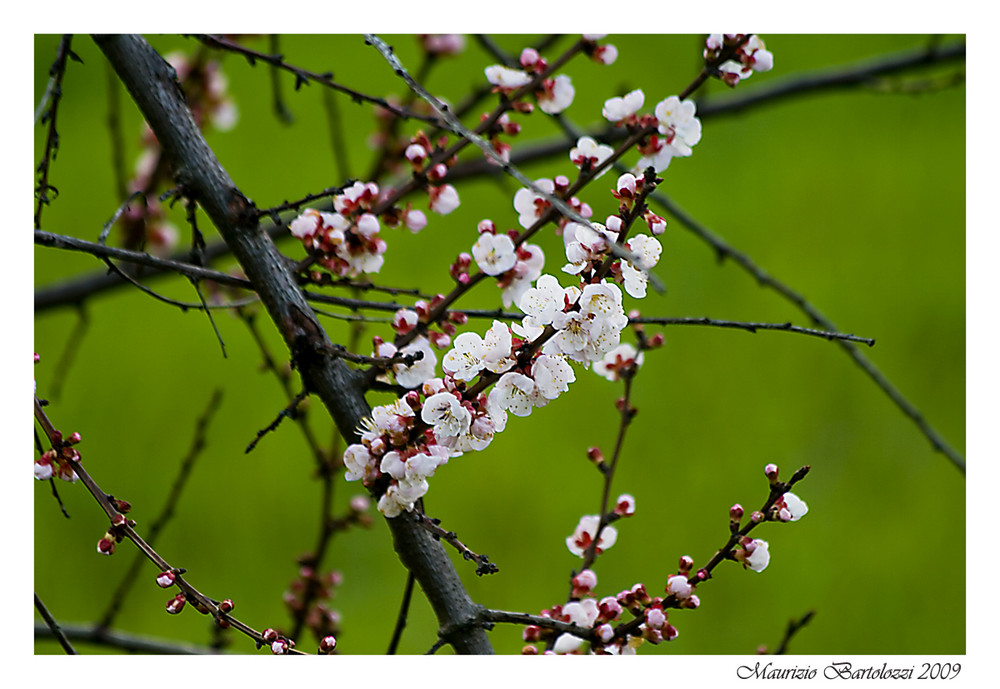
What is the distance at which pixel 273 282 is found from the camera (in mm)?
682

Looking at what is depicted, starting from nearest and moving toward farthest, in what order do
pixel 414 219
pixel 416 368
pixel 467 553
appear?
pixel 467 553 < pixel 416 368 < pixel 414 219

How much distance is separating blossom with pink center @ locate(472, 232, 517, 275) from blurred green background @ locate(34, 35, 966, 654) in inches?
29.8

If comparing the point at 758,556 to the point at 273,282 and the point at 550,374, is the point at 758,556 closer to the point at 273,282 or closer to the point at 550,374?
the point at 550,374

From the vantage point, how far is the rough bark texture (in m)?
0.66

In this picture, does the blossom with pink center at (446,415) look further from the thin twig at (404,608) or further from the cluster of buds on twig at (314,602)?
the cluster of buds on twig at (314,602)

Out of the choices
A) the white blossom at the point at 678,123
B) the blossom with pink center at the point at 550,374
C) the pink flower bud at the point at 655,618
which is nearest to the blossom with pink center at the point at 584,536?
the pink flower bud at the point at 655,618

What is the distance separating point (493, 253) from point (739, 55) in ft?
0.87

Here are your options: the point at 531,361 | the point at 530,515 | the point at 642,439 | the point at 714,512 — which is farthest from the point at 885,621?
the point at 531,361

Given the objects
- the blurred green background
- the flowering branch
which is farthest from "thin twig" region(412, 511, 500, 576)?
the blurred green background

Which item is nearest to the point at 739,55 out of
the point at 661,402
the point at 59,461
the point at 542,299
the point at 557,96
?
the point at 557,96

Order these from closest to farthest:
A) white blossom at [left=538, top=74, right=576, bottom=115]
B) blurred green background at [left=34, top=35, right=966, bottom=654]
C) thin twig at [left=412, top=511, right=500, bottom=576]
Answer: thin twig at [left=412, top=511, right=500, bottom=576] < white blossom at [left=538, top=74, right=576, bottom=115] < blurred green background at [left=34, top=35, right=966, bottom=654]

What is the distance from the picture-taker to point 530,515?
167 centimetres

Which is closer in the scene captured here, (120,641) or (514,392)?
(514,392)

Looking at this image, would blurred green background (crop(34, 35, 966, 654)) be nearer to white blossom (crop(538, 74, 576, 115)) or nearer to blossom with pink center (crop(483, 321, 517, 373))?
white blossom (crop(538, 74, 576, 115))
